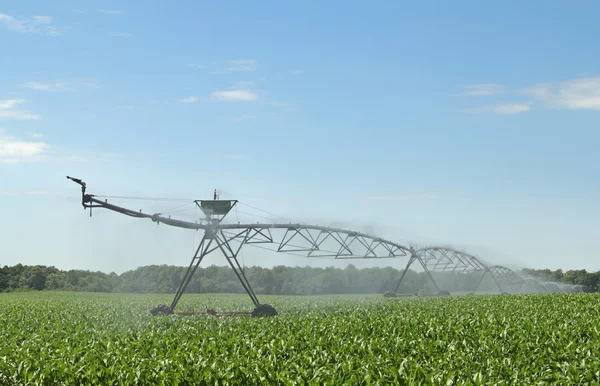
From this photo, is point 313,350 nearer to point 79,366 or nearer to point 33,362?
point 79,366

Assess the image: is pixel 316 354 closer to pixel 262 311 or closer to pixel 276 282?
pixel 262 311

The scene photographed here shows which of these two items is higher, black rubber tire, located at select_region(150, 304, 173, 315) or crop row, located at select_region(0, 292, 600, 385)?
black rubber tire, located at select_region(150, 304, 173, 315)

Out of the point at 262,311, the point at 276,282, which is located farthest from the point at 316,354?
the point at 276,282

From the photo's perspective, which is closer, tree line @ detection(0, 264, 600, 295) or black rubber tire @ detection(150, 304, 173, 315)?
black rubber tire @ detection(150, 304, 173, 315)

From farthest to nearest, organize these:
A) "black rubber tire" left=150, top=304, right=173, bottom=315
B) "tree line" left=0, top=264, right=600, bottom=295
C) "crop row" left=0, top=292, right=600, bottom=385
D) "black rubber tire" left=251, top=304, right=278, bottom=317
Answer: "tree line" left=0, top=264, right=600, bottom=295 → "black rubber tire" left=150, top=304, right=173, bottom=315 → "black rubber tire" left=251, top=304, right=278, bottom=317 → "crop row" left=0, top=292, right=600, bottom=385

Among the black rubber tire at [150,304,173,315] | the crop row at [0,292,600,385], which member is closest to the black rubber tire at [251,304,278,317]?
the black rubber tire at [150,304,173,315]

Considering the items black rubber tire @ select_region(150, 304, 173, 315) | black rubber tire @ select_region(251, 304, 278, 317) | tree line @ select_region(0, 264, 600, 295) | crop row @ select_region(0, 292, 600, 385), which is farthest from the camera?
tree line @ select_region(0, 264, 600, 295)

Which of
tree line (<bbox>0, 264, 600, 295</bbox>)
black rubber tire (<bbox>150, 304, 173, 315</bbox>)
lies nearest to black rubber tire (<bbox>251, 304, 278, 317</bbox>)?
black rubber tire (<bbox>150, 304, 173, 315</bbox>)

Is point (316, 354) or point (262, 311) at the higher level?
point (262, 311)

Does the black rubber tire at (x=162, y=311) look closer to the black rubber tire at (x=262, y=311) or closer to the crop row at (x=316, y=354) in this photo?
the black rubber tire at (x=262, y=311)

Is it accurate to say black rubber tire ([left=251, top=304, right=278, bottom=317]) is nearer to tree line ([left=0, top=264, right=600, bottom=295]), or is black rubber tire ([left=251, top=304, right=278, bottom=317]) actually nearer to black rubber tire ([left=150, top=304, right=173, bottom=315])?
black rubber tire ([left=150, top=304, right=173, bottom=315])

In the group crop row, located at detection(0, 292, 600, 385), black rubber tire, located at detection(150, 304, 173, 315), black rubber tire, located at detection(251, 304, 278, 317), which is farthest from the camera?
black rubber tire, located at detection(150, 304, 173, 315)

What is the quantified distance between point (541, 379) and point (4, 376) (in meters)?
11.3

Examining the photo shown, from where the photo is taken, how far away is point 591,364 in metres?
13.1
